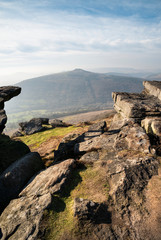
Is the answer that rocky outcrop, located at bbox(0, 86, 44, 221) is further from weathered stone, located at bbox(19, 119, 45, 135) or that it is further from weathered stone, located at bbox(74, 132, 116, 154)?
weathered stone, located at bbox(19, 119, 45, 135)

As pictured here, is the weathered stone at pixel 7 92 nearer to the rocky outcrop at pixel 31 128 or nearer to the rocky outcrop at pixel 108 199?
the rocky outcrop at pixel 108 199

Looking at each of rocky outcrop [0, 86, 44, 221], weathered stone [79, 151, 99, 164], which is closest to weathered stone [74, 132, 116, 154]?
weathered stone [79, 151, 99, 164]

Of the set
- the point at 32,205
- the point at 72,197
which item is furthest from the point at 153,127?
the point at 32,205

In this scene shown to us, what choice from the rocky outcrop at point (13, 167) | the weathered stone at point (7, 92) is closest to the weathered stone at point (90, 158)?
the rocky outcrop at point (13, 167)

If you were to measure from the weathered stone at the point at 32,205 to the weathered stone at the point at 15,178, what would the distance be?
0.65 meters

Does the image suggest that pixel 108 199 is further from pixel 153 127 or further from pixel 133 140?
pixel 153 127

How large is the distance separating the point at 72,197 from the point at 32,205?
7.17 feet

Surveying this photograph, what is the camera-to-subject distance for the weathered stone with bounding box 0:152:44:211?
870cm

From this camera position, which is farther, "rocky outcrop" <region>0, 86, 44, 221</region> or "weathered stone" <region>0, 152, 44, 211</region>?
"rocky outcrop" <region>0, 86, 44, 221</region>

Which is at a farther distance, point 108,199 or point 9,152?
point 9,152

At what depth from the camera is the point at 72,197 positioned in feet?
25.8

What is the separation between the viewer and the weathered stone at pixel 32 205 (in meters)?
6.25

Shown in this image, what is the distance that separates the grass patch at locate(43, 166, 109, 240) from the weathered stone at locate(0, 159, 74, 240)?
1.54 ft

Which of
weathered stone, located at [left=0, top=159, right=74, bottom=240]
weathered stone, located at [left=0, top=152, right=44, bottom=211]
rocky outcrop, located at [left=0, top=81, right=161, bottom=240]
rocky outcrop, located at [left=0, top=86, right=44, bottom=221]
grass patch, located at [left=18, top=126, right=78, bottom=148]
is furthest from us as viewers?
grass patch, located at [left=18, top=126, right=78, bottom=148]
